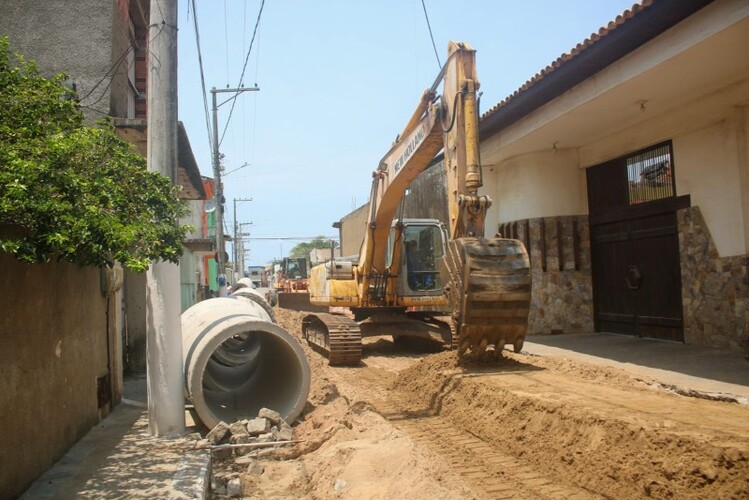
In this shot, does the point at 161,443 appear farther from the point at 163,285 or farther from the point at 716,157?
the point at 716,157

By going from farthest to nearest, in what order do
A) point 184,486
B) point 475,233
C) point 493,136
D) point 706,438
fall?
1. point 493,136
2. point 475,233
3. point 184,486
4. point 706,438

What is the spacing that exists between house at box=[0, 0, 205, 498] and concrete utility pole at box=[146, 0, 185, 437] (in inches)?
29.5

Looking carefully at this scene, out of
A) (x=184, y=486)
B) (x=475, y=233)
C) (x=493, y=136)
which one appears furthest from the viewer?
(x=493, y=136)

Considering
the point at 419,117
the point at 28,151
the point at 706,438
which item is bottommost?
the point at 706,438

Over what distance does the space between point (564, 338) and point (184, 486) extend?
9609mm

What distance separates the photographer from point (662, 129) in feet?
35.5

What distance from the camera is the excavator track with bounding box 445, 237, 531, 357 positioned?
6777mm

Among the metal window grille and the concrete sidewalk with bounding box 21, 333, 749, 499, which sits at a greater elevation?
the metal window grille

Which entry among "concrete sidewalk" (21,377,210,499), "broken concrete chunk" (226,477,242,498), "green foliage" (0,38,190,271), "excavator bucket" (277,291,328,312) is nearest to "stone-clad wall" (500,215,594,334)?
"concrete sidewalk" (21,377,210,499)

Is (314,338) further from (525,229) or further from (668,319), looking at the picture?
(668,319)

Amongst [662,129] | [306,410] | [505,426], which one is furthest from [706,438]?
[662,129]

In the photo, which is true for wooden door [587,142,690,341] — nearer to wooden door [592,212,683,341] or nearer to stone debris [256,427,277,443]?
wooden door [592,212,683,341]

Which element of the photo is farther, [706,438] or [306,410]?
[306,410]

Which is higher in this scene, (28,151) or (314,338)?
(28,151)
